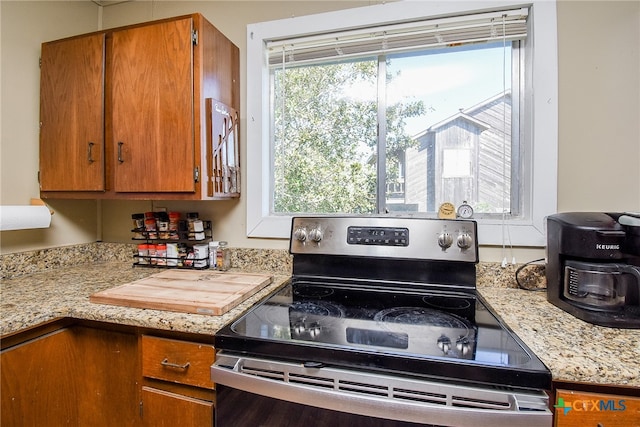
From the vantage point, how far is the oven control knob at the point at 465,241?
3.92 ft

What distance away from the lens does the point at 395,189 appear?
4.87 ft

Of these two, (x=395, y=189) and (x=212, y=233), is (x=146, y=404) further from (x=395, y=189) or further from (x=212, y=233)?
(x=395, y=189)

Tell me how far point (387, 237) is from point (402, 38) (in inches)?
35.2

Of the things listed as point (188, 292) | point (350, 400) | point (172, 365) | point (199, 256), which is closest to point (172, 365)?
point (172, 365)

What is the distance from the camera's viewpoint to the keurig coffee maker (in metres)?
0.87

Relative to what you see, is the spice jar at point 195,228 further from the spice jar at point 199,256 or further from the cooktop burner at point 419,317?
the cooktop burner at point 419,317

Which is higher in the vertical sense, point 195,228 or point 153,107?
point 153,107

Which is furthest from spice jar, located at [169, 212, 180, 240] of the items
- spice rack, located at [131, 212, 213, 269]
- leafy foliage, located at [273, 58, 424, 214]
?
leafy foliage, located at [273, 58, 424, 214]

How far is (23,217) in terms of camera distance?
4.28 ft

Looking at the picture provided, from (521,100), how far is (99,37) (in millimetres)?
1872

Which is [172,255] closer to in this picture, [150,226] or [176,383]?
[150,226]

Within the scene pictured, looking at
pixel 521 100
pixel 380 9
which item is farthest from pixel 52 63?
pixel 521 100

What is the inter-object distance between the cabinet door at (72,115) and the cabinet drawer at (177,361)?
0.84 meters

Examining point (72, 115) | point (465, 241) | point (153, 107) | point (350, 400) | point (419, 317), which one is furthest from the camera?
point (72, 115)
